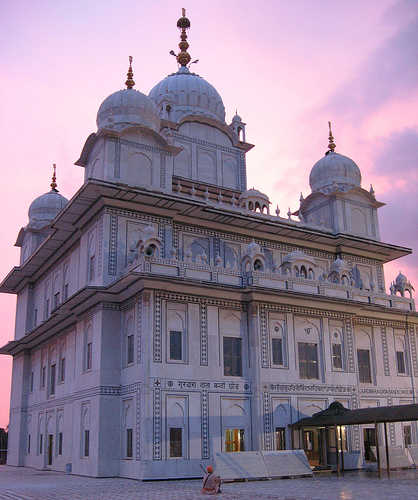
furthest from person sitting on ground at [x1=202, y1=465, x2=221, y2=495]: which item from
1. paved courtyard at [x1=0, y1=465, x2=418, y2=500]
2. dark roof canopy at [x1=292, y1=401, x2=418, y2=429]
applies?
dark roof canopy at [x1=292, y1=401, x2=418, y2=429]

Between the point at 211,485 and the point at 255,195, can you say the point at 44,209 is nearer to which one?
the point at 255,195

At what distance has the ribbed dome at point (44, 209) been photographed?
37219mm

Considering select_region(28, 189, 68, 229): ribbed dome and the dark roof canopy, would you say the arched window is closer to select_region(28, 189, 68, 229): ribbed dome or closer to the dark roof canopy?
the dark roof canopy

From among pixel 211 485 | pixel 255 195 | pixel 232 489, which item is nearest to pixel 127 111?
pixel 255 195

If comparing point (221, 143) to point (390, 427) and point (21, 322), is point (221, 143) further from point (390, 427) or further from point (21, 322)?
point (390, 427)

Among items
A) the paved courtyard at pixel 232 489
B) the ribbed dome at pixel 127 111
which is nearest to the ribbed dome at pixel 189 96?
the ribbed dome at pixel 127 111

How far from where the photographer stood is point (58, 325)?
1163 inches

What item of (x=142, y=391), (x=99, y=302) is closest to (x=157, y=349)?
(x=142, y=391)

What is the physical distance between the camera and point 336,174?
1373 inches

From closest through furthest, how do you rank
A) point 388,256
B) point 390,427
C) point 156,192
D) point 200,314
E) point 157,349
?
point 157,349
point 200,314
point 156,192
point 390,427
point 388,256

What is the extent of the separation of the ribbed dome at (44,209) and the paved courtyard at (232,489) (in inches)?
731

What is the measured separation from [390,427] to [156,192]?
14.7 m

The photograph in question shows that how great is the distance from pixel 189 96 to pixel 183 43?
5.70m

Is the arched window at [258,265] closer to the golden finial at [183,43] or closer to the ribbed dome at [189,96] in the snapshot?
the ribbed dome at [189,96]
